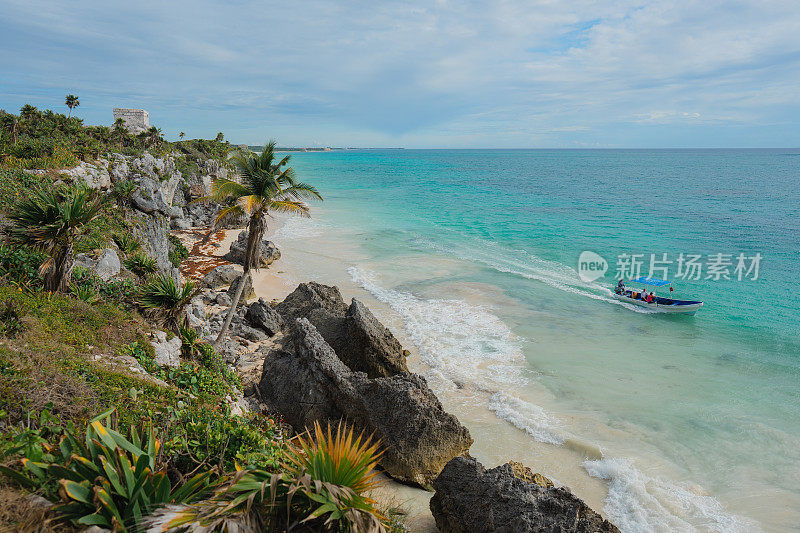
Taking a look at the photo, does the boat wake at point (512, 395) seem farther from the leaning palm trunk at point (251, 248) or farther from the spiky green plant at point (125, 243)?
the spiky green plant at point (125, 243)

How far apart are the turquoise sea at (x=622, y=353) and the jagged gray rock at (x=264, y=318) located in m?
5.76

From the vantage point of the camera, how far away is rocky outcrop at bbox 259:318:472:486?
10.4 m

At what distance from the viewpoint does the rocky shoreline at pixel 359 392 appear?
8.08 m

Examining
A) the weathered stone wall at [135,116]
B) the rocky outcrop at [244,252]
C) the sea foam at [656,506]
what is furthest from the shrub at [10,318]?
the weathered stone wall at [135,116]

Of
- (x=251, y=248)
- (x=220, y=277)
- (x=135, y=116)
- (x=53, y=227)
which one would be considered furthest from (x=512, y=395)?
(x=135, y=116)

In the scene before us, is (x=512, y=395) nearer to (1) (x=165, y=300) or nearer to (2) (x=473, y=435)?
(2) (x=473, y=435)

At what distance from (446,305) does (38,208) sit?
17.5 m

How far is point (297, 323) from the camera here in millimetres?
13023

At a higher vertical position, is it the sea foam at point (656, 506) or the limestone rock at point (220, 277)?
the limestone rock at point (220, 277)

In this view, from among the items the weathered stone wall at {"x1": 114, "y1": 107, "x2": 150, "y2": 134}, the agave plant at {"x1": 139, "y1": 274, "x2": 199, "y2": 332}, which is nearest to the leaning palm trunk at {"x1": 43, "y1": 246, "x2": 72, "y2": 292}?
the agave plant at {"x1": 139, "y1": 274, "x2": 199, "y2": 332}

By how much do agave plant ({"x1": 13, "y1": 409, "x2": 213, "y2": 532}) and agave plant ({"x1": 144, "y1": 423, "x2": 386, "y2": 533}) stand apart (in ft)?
0.92

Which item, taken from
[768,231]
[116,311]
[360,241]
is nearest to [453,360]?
[116,311]

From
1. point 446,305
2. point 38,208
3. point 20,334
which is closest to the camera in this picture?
point 20,334

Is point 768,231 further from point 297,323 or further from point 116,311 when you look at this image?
point 116,311
